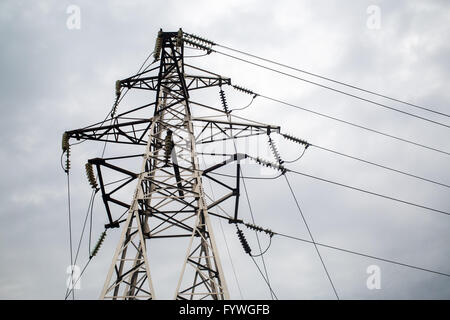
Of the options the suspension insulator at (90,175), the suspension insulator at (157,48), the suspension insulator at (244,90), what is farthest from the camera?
the suspension insulator at (244,90)

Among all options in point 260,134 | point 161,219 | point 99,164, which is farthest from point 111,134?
point 260,134

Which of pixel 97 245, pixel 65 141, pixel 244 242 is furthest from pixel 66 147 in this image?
pixel 244 242

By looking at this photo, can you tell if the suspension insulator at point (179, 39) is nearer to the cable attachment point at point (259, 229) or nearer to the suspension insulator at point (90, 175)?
the suspension insulator at point (90, 175)

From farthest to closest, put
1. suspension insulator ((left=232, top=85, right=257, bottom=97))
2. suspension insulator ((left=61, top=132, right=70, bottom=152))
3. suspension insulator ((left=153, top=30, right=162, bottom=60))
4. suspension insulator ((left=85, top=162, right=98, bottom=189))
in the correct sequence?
suspension insulator ((left=232, top=85, right=257, bottom=97)) < suspension insulator ((left=153, top=30, right=162, bottom=60)) < suspension insulator ((left=61, top=132, right=70, bottom=152)) < suspension insulator ((left=85, top=162, right=98, bottom=189))

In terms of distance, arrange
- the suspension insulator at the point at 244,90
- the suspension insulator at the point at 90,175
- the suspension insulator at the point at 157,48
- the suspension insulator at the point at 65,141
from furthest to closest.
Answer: the suspension insulator at the point at 244,90
the suspension insulator at the point at 157,48
the suspension insulator at the point at 65,141
the suspension insulator at the point at 90,175

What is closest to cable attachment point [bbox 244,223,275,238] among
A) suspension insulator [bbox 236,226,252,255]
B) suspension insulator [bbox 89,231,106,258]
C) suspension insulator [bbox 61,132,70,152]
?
suspension insulator [bbox 236,226,252,255]

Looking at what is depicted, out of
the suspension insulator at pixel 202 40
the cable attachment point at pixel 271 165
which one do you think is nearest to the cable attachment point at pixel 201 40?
the suspension insulator at pixel 202 40

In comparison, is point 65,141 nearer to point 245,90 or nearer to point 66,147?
point 66,147

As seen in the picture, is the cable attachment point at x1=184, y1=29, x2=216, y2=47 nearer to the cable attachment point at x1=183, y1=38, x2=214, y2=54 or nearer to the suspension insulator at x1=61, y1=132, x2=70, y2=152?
the cable attachment point at x1=183, y1=38, x2=214, y2=54

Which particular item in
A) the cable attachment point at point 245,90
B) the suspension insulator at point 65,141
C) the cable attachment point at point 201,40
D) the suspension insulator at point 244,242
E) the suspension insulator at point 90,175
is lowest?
the suspension insulator at point 244,242

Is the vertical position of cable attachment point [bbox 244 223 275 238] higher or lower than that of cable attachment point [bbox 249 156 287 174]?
lower
